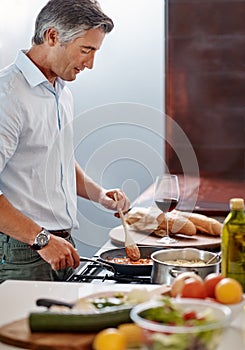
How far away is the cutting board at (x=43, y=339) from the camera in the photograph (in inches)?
48.4

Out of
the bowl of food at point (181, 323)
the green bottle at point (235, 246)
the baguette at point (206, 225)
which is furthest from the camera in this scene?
the baguette at point (206, 225)

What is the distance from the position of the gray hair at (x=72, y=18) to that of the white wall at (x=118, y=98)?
6.43 ft

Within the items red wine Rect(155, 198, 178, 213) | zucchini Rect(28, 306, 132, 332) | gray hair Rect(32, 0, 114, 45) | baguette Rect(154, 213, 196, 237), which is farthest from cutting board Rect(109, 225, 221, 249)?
zucchini Rect(28, 306, 132, 332)

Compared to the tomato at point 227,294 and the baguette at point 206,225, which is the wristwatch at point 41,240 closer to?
the baguette at point 206,225

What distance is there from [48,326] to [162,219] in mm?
1244

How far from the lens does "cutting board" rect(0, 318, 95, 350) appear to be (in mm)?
1229

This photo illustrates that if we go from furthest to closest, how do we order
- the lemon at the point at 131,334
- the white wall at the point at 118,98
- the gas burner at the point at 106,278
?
the white wall at the point at 118,98, the gas burner at the point at 106,278, the lemon at the point at 131,334

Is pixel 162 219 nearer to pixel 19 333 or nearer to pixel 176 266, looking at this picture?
pixel 176 266

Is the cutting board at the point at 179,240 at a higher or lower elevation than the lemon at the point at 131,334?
lower

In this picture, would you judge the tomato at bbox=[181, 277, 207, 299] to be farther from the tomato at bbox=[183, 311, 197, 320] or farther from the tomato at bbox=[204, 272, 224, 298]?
the tomato at bbox=[183, 311, 197, 320]

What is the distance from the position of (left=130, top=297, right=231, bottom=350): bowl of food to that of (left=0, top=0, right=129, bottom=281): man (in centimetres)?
108

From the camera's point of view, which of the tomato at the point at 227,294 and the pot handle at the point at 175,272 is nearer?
the tomato at the point at 227,294

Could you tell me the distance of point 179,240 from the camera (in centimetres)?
239

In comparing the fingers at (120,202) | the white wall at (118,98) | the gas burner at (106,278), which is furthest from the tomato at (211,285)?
the white wall at (118,98)
